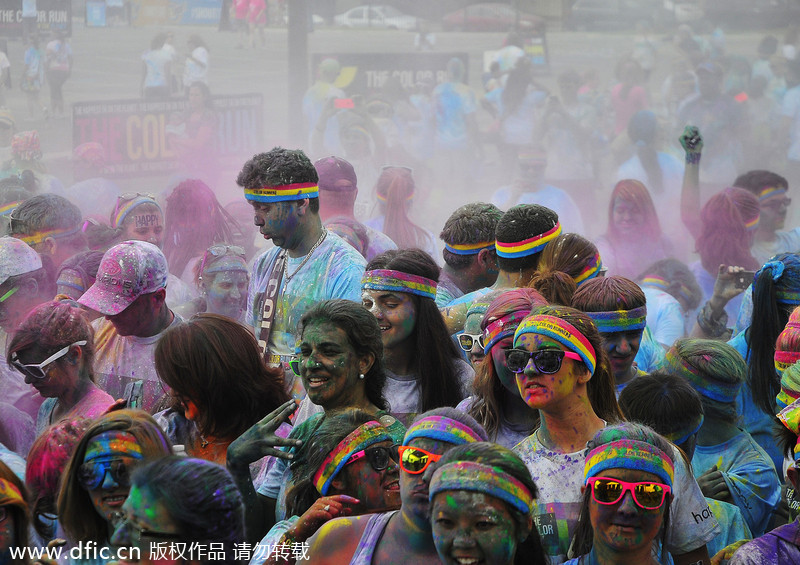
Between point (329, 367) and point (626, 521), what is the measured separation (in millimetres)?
1263

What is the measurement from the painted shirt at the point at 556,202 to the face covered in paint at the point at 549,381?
7077 mm

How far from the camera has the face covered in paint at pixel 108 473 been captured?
3223mm

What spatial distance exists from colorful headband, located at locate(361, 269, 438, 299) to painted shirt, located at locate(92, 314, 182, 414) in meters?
1.07

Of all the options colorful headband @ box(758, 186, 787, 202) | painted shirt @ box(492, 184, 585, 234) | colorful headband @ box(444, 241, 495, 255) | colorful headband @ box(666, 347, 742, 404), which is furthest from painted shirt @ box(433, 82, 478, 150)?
colorful headband @ box(666, 347, 742, 404)

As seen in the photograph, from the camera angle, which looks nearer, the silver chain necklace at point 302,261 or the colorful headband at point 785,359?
the colorful headband at point 785,359

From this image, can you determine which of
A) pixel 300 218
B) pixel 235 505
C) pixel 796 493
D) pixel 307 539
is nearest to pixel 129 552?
pixel 235 505

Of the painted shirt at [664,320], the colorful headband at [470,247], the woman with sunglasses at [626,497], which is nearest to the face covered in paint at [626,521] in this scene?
the woman with sunglasses at [626,497]

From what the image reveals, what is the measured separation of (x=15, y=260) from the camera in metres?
5.84

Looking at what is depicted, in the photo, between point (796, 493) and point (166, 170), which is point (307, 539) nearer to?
point (796, 493)

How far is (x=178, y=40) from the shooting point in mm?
16453

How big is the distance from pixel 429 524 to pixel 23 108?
1446 cm

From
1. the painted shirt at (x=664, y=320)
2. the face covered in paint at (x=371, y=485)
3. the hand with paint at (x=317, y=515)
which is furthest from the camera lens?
the painted shirt at (x=664, y=320)

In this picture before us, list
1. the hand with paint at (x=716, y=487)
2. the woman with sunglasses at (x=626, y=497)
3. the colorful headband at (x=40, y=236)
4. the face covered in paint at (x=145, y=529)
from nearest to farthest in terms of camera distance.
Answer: the face covered in paint at (x=145, y=529) < the woman with sunglasses at (x=626, y=497) < the hand with paint at (x=716, y=487) < the colorful headband at (x=40, y=236)

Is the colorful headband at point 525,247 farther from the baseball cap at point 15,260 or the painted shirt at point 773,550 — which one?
the baseball cap at point 15,260
